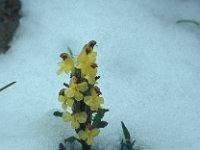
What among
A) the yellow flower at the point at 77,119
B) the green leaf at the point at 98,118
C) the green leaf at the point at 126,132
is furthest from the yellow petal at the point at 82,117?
the green leaf at the point at 126,132

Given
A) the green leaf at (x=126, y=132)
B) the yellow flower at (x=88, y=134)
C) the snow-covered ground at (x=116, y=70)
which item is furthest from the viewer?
the snow-covered ground at (x=116, y=70)

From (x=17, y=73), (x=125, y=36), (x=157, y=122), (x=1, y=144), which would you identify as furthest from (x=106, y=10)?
(x=1, y=144)

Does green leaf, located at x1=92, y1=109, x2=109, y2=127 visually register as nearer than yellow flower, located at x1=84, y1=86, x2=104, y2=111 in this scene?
No

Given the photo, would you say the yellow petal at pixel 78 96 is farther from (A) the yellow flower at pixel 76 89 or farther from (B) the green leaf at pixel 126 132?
(B) the green leaf at pixel 126 132

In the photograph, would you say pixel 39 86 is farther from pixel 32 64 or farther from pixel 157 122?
pixel 157 122

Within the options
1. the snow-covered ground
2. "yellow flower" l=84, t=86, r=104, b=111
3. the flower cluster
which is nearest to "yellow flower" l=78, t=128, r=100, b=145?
the flower cluster

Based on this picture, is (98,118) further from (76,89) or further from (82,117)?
(76,89)

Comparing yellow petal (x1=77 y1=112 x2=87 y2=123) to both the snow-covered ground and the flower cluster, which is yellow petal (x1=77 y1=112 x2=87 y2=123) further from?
the snow-covered ground
